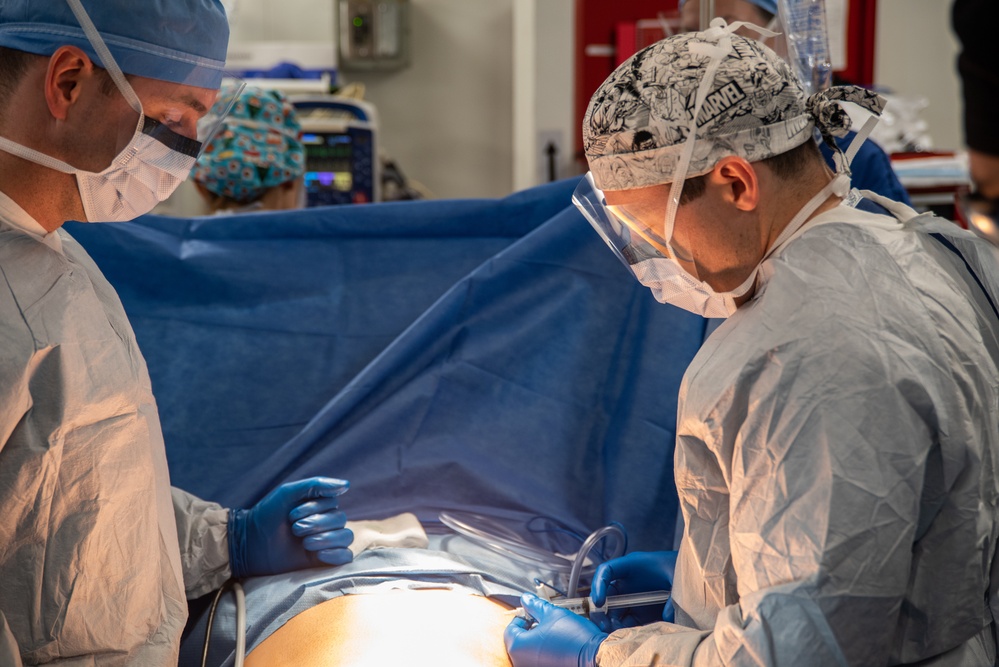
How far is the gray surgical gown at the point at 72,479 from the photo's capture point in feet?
3.66

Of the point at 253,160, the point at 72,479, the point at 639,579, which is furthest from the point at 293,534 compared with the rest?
the point at 253,160

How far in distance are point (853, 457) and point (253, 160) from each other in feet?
7.15

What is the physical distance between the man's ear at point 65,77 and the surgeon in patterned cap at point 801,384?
→ 2.24 ft

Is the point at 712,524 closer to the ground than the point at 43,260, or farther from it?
closer to the ground

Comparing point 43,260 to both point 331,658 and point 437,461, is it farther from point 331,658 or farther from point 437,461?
point 437,461

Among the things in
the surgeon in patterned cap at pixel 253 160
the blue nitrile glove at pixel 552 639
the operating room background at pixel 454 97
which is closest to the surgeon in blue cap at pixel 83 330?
the blue nitrile glove at pixel 552 639

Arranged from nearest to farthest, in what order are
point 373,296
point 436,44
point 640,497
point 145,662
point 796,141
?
1. point 796,141
2. point 145,662
3. point 640,497
4. point 373,296
5. point 436,44

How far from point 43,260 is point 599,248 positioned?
112 cm

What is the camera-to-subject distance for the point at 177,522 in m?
1.60

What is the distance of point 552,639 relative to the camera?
134 centimetres

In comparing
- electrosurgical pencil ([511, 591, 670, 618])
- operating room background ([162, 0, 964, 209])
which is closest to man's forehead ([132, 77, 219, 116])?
electrosurgical pencil ([511, 591, 670, 618])

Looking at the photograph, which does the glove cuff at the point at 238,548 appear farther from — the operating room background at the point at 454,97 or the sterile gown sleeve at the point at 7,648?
the operating room background at the point at 454,97

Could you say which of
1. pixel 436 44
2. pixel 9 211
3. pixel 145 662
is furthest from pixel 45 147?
pixel 436 44

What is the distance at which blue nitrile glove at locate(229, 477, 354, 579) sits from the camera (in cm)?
161
